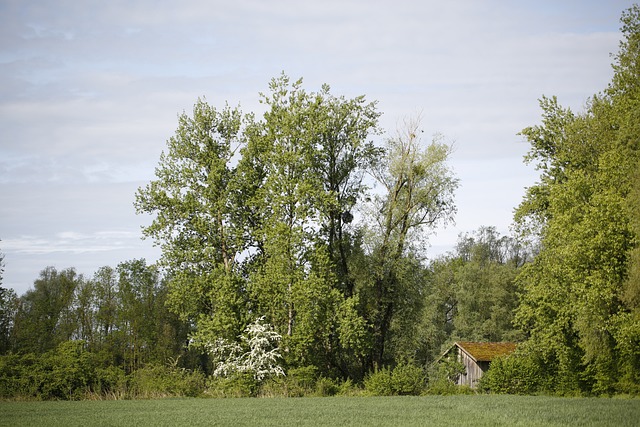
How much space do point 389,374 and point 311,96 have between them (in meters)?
17.5

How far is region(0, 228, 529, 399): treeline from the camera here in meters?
39.8

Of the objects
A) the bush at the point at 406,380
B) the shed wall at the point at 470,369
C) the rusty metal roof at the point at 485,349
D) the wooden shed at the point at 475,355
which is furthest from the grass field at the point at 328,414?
the shed wall at the point at 470,369

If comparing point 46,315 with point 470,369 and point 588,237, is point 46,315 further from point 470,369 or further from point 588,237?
point 588,237

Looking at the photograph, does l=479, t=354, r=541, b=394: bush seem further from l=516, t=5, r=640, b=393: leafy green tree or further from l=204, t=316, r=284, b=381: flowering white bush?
l=204, t=316, r=284, b=381: flowering white bush

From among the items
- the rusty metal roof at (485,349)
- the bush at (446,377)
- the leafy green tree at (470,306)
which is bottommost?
the bush at (446,377)

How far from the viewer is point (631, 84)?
37.3m

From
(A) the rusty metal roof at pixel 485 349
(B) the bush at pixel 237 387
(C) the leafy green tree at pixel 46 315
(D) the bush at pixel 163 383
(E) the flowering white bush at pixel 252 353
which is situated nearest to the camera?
(D) the bush at pixel 163 383

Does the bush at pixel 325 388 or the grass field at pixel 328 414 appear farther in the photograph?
the bush at pixel 325 388

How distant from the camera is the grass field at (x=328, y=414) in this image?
21.9 m

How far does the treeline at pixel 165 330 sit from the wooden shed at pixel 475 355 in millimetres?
3164

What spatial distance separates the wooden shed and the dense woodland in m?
8.16

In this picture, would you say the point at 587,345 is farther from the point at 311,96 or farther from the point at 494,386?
the point at 311,96

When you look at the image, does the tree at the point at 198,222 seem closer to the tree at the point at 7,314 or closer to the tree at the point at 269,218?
the tree at the point at 269,218

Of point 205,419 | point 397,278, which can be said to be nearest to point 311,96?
point 397,278
